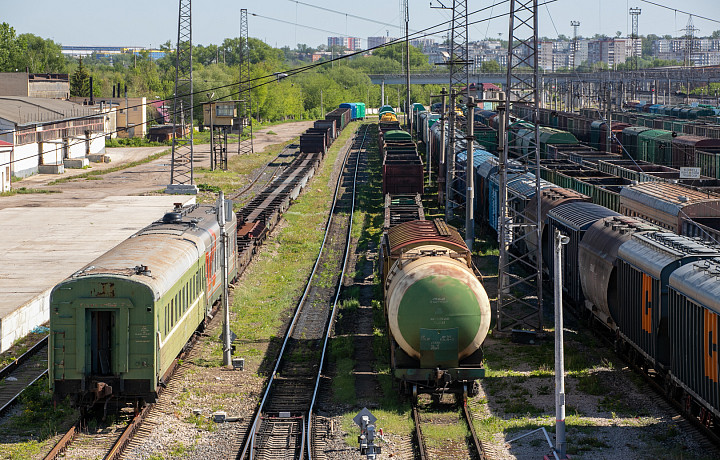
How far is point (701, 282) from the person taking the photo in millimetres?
15875

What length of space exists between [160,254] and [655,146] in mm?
45945

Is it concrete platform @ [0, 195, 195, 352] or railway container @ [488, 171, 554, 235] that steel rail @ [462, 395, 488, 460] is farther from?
concrete platform @ [0, 195, 195, 352]

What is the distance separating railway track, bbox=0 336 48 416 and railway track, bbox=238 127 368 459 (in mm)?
5824

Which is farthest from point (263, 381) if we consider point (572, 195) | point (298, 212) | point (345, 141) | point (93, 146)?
point (345, 141)

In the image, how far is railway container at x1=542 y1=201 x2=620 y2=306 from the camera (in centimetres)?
2473

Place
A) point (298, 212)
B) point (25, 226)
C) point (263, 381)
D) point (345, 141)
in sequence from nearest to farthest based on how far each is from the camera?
1. point (263, 381)
2. point (25, 226)
3. point (298, 212)
4. point (345, 141)

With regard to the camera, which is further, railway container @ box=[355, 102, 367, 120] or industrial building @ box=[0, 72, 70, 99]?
railway container @ box=[355, 102, 367, 120]

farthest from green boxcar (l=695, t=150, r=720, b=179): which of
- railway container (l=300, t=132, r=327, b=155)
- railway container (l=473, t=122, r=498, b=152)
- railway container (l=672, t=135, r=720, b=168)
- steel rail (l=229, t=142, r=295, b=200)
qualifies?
railway container (l=300, t=132, r=327, b=155)

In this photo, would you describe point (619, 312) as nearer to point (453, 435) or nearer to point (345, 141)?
point (453, 435)

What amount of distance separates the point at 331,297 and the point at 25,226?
2322 cm

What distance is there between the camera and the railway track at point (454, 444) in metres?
16.1

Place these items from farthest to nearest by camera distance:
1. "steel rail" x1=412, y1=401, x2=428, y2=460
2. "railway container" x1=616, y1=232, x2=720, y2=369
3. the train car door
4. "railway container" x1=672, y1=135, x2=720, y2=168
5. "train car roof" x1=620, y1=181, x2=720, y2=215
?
"railway container" x1=672, y1=135, x2=720, y2=168 → "train car roof" x1=620, y1=181, x2=720, y2=215 → "railway container" x1=616, y1=232, x2=720, y2=369 → the train car door → "steel rail" x1=412, y1=401, x2=428, y2=460

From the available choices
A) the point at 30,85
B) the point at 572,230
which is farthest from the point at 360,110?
the point at 572,230

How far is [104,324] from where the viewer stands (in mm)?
17156
